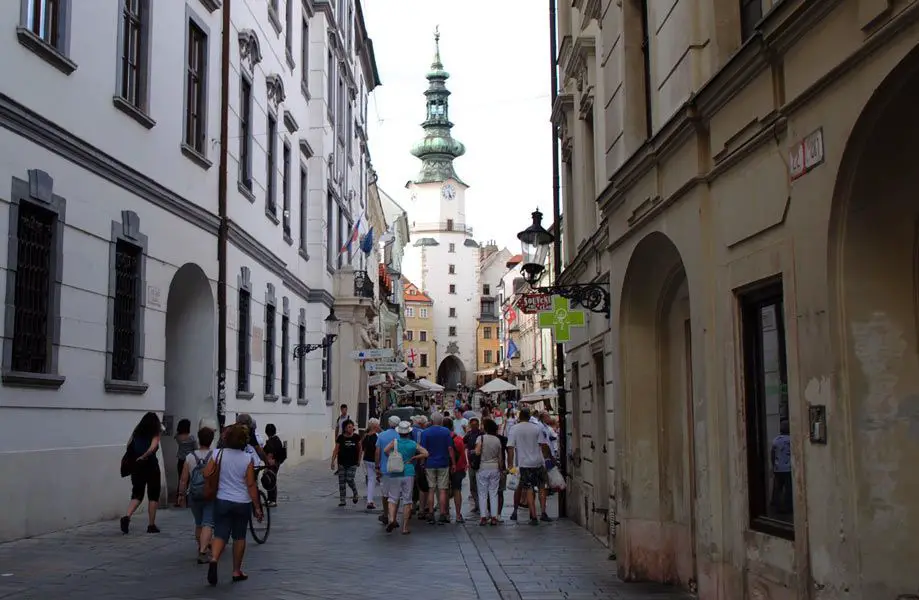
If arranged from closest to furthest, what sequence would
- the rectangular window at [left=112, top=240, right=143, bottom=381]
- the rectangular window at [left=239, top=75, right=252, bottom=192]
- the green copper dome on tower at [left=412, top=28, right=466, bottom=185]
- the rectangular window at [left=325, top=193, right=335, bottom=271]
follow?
1. the rectangular window at [left=112, top=240, right=143, bottom=381]
2. the rectangular window at [left=239, top=75, right=252, bottom=192]
3. the rectangular window at [left=325, top=193, right=335, bottom=271]
4. the green copper dome on tower at [left=412, top=28, right=466, bottom=185]

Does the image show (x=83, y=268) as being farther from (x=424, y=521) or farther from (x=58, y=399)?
(x=424, y=521)

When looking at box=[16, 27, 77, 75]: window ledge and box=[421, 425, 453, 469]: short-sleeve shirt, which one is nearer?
box=[16, 27, 77, 75]: window ledge

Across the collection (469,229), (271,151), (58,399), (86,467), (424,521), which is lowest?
(424,521)

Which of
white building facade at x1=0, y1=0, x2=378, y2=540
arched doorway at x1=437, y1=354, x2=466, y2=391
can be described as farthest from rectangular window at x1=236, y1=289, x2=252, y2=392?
arched doorway at x1=437, y1=354, x2=466, y2=391

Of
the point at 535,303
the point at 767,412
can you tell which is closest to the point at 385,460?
the point at 535,303

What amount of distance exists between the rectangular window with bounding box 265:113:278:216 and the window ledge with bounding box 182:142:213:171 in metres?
5.68

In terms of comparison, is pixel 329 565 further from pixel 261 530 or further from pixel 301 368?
pixel 301 368

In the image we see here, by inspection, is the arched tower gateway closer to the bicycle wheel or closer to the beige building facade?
the bicycle wheel

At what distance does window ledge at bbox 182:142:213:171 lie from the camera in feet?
60.9

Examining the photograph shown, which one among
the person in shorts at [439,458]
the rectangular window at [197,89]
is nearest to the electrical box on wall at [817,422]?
the person in shorts at [439,458]

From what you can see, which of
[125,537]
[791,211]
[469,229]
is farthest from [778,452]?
[469,229]

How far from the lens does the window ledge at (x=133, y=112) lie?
608 inches

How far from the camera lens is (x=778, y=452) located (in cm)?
779

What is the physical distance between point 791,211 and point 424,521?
40.0 ft
